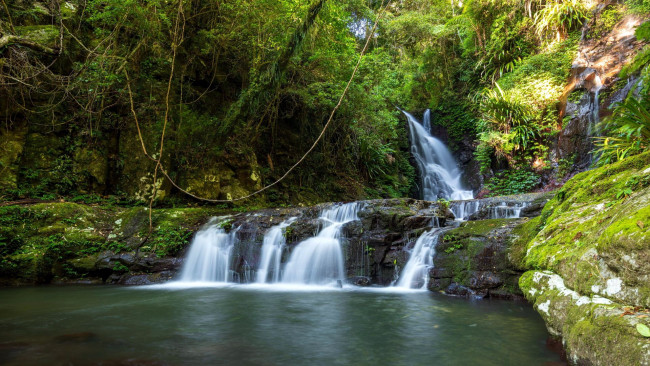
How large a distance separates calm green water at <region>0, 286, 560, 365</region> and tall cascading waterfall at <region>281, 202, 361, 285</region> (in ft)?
3.27

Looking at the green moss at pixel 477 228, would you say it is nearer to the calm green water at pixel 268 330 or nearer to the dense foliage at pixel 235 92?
the calm green water at pixel 268 330

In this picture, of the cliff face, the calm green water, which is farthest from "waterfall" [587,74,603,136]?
the calm green water

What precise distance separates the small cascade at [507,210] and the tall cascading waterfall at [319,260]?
3149 mm

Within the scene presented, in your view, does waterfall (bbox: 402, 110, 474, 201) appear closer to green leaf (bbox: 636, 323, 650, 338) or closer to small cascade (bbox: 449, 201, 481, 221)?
small cascade (bbox: 449, 201, 481, 221)

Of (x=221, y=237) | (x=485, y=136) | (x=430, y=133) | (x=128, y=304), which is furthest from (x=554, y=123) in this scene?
(x=128, y=304)

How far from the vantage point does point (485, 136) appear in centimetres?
1207

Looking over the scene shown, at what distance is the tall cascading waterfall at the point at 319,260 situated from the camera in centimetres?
658

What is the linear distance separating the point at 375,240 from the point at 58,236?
6.26 m

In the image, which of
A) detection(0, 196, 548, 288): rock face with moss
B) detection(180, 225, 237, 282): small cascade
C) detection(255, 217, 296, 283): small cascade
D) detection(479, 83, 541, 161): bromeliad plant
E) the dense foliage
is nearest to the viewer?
detection(0, 196, 548, 288): rock face with moss

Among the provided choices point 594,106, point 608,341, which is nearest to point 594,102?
point 594,106

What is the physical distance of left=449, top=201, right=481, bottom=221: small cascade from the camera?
26.3 ft

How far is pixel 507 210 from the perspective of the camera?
23.5 ft

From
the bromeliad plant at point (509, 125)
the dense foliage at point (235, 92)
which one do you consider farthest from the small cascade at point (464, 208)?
the bromeliad plant at point (509, 125)

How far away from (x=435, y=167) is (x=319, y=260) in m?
9.76
